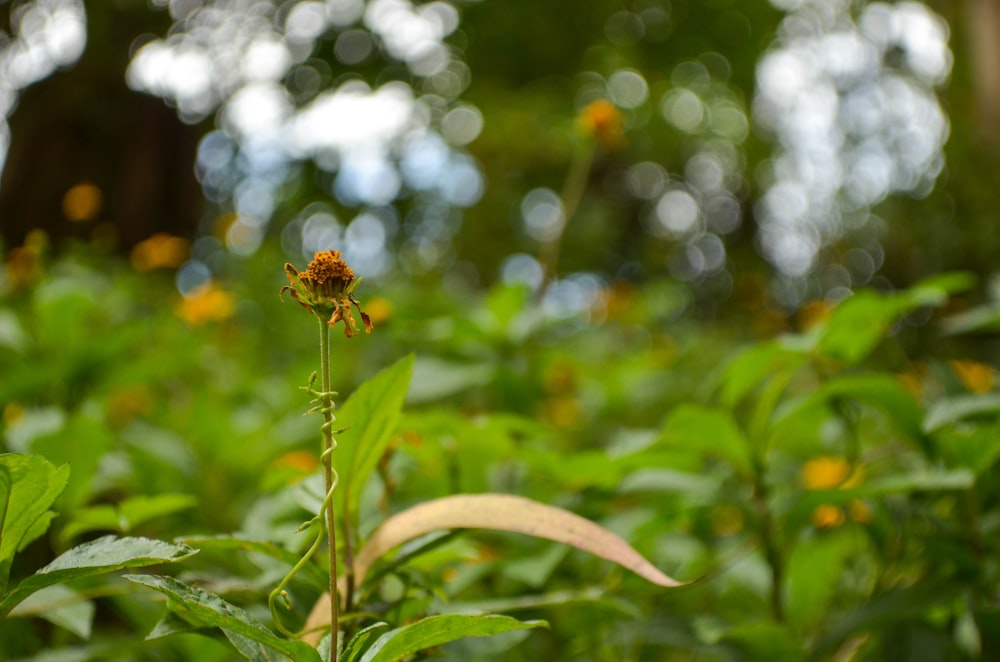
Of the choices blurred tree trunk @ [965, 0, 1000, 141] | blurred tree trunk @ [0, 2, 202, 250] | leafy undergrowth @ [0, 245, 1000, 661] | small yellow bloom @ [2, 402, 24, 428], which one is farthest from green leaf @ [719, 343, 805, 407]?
blurred tree trunk @ [965, 0, 1000, 141]

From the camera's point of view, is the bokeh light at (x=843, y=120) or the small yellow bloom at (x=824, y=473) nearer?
the small yellow bloom at (x=824, y=473)

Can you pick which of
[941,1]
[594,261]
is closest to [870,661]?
[594,261]

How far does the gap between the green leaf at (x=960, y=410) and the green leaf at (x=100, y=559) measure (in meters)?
0.58

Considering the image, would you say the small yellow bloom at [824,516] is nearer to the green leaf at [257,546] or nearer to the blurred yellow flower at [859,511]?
the blurred yellow flower at [859,511]

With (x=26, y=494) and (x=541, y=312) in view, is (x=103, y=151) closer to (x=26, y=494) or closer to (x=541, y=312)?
(x=541, y=312)

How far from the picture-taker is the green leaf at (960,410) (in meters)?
0.64

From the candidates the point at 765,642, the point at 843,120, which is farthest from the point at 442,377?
the point at 843,120

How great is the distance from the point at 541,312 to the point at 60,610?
67cm

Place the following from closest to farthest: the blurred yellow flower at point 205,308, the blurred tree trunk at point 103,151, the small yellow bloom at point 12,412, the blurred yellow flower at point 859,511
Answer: the blurred yellow flower at point 859,511, the small yellow bloom at point 12,412, the blurred yellow flower at point 205,308, the blurred tree trunk at point 103,151

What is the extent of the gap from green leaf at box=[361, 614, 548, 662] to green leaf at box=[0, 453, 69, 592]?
0.17 meters

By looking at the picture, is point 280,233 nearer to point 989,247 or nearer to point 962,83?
point 989,247

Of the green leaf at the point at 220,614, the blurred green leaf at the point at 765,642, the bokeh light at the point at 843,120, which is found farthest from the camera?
the bokeh light at the point at 843,120

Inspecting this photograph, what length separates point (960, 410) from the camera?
647 millimetres

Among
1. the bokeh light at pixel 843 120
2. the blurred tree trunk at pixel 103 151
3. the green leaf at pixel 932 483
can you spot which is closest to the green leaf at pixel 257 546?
the green leaf at pixel 932 483
